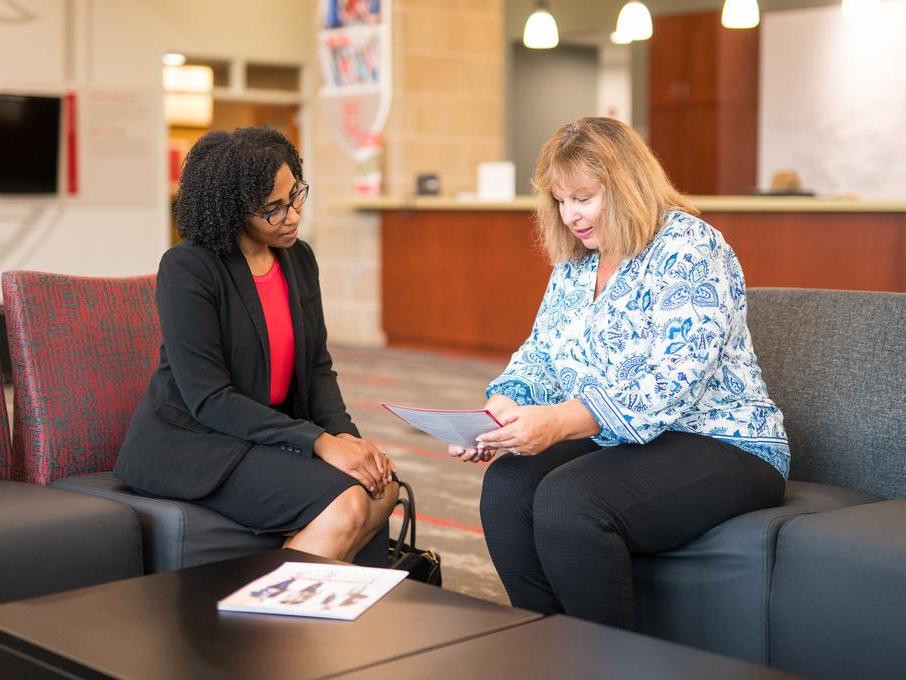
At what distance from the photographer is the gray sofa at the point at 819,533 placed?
7.11ft

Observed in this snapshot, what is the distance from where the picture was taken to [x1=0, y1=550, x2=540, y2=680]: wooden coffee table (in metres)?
1.69

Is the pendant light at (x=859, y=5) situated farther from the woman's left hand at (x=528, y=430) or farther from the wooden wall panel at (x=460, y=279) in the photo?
the woman's left hand at (x=528, y=430)

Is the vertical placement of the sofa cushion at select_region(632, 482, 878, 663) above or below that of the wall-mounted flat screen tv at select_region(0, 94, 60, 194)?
below

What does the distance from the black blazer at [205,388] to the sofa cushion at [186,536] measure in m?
0.05

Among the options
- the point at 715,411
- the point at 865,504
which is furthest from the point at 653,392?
the point at 865,504

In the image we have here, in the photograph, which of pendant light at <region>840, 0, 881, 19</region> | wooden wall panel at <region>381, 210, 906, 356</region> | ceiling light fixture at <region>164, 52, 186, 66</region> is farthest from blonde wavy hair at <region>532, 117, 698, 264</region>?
ceiling light fixture at <region>164, 52, 186, 66</region>

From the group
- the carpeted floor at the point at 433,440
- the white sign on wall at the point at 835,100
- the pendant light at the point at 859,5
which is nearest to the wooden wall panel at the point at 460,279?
the carpeted floor at the point at 433,440

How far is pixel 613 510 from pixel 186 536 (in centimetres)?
89

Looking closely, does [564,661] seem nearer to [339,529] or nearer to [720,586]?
[720,586]

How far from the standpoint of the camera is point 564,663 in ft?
5.45

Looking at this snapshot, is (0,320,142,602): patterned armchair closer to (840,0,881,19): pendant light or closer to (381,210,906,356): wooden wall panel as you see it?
(381,210,906,356): wooden wall panel

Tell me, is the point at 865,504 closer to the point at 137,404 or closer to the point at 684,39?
the point at 137,404

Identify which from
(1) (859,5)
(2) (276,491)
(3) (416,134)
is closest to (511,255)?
(3) (416,134)

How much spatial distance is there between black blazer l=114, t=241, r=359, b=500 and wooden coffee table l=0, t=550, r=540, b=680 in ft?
1.93
